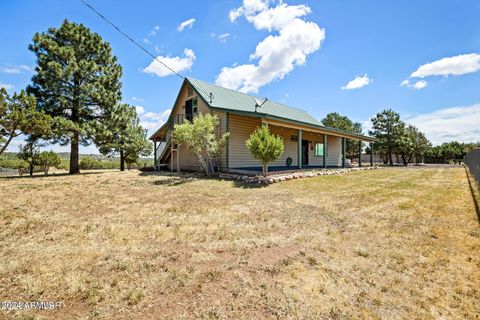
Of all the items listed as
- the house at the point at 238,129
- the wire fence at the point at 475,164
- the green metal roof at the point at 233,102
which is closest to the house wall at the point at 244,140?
the house at the point at 238,129

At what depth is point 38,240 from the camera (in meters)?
3.66

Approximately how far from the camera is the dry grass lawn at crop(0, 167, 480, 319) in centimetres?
207

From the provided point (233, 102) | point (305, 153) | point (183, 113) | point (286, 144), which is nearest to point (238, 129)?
point (233, 102)

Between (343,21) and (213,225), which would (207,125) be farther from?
(343,21)

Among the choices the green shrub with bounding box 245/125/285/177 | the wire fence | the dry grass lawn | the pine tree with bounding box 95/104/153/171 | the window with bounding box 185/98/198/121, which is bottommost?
the dry grass lawn

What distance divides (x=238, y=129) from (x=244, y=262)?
37.5 ft

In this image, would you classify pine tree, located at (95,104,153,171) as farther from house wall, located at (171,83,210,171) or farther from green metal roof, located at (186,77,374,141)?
green metal roof, located at (186,77,374,141)

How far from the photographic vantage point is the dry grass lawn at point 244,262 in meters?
2.07

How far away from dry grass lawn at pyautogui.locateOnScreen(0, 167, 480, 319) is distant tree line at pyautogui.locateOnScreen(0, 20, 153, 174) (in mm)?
10952

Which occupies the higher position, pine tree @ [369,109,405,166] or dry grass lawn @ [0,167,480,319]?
pine tree @ [369,109,405,166]

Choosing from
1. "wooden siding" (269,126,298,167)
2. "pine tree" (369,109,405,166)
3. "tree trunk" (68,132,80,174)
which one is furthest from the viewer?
"pine tree" (369,109,405,166)

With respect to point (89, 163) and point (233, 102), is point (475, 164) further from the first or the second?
point (89, 163)

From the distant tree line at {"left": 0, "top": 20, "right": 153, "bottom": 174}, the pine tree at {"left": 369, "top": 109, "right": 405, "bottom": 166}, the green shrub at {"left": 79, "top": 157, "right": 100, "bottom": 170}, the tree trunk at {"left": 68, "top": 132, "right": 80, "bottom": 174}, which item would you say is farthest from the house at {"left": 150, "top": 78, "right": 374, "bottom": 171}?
the green shrub at {"left": 79, "top": 157, "right": 100, "bottom": 170}

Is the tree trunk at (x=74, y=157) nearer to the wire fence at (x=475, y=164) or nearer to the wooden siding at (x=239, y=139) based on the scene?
the wooden siding at (x=239, y=139)
